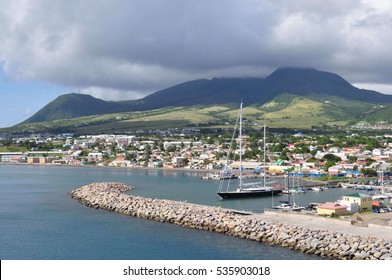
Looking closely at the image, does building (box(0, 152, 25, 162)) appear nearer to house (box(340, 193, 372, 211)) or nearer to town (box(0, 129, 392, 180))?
town (box(0, 129, 392, 180))

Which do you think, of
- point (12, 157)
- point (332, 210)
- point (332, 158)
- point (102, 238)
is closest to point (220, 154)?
point (332, 158)

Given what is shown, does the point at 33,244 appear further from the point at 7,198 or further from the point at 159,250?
the point at 7,198

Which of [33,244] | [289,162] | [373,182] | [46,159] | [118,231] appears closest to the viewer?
[33,244]

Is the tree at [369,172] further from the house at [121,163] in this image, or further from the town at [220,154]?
the house at [121,163]

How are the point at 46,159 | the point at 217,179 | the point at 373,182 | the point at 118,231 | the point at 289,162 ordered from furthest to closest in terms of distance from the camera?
the point at 46,159 < the point at 289,162 < the point at 217,179 < the point at 373,182 < the point at 118,231

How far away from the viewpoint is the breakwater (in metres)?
17.4

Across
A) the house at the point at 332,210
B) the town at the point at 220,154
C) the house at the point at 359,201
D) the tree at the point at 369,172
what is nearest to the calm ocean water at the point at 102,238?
the house at the point at 359,201

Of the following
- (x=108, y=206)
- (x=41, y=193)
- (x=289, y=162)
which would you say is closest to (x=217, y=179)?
(x=289, y=162)

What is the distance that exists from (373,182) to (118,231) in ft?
95.6

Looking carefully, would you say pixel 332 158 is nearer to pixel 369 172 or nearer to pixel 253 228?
pixel 369 172

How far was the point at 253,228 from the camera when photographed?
827 inches

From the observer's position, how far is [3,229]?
24.1 m

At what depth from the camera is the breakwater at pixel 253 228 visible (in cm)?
1741

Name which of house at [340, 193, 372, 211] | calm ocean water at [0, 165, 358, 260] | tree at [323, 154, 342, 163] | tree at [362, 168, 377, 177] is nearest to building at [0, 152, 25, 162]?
tree at [323, 154, 342, 163]
